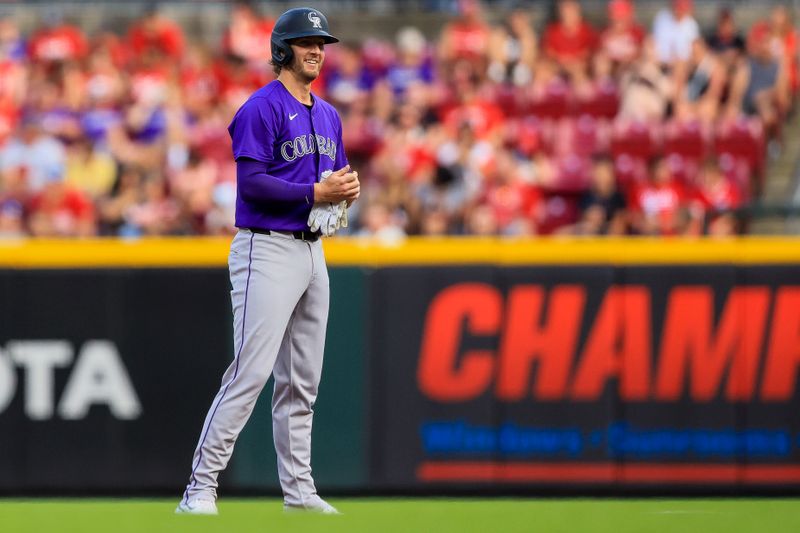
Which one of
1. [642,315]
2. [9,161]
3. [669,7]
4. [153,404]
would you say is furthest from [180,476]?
[669,7]

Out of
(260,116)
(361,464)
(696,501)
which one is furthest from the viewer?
(361,464)

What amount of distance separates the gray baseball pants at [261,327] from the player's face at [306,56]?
65cm

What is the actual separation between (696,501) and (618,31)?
7.20 meters

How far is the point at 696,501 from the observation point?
732 cm

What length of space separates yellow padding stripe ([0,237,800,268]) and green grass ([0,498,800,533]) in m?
1.39

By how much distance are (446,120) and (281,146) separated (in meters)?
7.28

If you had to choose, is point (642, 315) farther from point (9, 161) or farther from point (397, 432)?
point (9, 161)

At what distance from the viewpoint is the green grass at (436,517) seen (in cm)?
538

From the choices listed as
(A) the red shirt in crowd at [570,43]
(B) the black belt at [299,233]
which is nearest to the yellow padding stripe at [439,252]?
(B) the black belt at [299,233]

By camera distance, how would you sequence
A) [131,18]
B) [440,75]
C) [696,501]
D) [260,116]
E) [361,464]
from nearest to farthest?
[260,116], [696,501], [361,464], [440,75], [131,18]

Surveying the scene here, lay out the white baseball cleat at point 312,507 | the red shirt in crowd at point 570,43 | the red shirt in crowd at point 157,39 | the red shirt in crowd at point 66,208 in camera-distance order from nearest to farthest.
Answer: the white baseball cleat at point 312,507, the red shirt in crowd at point 66,208, the red shirt in crowd at point 570,43, the red shirt in crowd at point 157,39

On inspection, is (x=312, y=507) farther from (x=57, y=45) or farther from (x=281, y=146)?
(x=57, y=45)

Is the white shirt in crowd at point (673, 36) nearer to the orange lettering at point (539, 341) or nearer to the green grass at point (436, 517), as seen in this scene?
the orange lettering at point (539, 341)

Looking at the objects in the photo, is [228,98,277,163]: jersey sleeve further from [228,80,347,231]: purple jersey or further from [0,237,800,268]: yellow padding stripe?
[0,237,800,268]: yellow padding stripe
